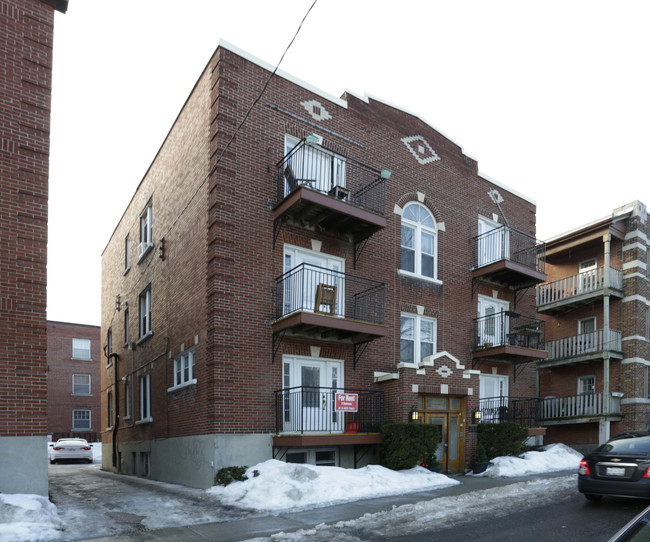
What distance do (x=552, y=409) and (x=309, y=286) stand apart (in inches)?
588

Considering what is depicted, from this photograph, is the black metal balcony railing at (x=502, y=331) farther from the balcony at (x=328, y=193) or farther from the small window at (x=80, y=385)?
the small window at (x=80, y=385)

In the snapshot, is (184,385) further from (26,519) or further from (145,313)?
(145,313)

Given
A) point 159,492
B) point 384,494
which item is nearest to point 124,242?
point 159,492

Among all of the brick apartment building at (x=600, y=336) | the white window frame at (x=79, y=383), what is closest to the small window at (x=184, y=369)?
the brick apartment building at (x=600, y=336)

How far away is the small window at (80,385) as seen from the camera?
44938 millimetres

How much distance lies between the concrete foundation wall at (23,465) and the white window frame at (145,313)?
30.7ft

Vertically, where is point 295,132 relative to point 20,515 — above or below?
above

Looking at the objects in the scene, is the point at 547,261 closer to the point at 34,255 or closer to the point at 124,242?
the point at 124,242

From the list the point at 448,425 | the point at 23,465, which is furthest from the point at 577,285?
the point at 23,465

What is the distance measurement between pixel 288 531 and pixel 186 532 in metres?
1.65

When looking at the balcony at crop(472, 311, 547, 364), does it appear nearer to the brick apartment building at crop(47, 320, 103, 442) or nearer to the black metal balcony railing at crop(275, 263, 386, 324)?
the black metal balcony railing at crop(275, 263, 386, 324)

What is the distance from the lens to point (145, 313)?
21.1 meters

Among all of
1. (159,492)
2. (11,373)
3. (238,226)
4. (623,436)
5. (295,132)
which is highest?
(295,132)

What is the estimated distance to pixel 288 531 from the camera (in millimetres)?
8930
